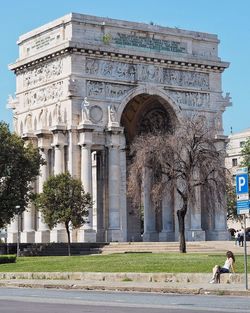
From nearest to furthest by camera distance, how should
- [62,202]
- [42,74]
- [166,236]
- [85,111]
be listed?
1. [62,202]
2. [85,111]
3. [42,74]
4. [166,236]

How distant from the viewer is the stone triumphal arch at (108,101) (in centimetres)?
8100

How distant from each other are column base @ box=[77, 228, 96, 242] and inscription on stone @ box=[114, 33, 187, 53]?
1905 centimetres

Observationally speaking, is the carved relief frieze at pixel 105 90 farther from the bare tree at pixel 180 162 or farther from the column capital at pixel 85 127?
the bare tree at pixel 180 162

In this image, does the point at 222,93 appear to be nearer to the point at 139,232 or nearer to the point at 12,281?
the point at 139,232

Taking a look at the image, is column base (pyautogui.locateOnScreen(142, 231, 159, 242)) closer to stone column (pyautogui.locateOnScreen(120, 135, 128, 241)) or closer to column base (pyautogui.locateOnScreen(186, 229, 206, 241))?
column base (pyautogui.locateOnScreen(186, 229, 206, 241))

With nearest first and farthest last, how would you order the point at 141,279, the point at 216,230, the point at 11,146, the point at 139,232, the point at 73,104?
the point at 141,279 < the point at 11,146 < the point at 73,104 < the point at 216,230 < the point at 139,232

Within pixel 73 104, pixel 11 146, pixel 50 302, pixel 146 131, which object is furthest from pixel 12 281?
pixel 146 131

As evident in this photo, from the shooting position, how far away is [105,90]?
83375 millimetres

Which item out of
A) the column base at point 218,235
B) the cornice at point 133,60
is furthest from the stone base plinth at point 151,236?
the cornice at point 133,60

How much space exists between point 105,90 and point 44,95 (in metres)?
6.38

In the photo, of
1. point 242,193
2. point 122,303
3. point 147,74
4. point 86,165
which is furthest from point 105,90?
point 122,303

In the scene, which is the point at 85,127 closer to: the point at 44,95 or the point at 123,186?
the point at 123,186

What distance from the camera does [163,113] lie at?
9000 cm

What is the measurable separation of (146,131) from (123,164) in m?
9.16
